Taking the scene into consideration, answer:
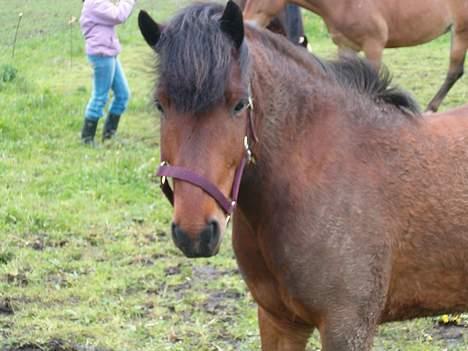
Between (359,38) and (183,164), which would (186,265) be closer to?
(183,164)

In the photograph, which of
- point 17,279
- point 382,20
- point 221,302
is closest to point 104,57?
point 382,20

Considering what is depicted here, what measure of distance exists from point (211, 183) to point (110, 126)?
18.9 ft

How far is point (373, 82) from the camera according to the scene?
3.20m

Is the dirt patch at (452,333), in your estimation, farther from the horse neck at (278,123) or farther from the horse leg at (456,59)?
the horse leg at (456,59)

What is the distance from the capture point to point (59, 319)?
4559 mm

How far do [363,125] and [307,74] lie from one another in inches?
10.3

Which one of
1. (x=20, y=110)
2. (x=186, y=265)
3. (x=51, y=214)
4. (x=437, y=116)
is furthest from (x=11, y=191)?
(x=437, y=116)

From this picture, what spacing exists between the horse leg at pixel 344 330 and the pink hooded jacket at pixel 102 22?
533 cm

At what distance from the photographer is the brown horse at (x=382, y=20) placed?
26.7 ft

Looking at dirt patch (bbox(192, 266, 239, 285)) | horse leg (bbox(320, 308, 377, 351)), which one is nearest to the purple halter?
horse leg (bbox(320, 308, 377, 351))

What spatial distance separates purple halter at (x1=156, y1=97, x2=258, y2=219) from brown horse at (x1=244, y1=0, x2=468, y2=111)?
545 centimetres

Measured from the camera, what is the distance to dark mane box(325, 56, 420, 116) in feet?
10.5

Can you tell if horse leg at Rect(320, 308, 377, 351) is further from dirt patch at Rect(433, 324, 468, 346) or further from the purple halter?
dirt patch at Rect(433, 324, 468, 346)

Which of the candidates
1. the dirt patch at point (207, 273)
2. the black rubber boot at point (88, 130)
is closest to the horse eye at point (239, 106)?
the dirt patch at point (207, 273)
